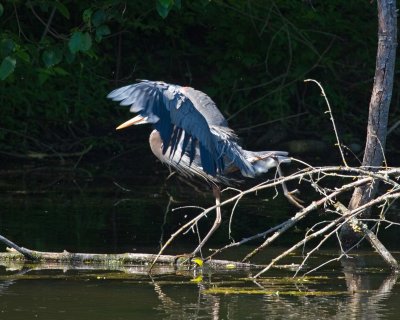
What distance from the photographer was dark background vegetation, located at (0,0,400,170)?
1204cm

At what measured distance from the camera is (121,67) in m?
13.6

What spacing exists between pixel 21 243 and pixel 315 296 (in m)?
2.43

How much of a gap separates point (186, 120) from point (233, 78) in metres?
6.20

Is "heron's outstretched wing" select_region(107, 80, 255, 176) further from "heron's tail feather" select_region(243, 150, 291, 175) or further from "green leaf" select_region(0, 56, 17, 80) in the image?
"green leaf" select_region(0, 56, 17, 80)

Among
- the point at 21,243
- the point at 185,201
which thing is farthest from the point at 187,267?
the point at 185,201

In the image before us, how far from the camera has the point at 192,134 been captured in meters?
6.72

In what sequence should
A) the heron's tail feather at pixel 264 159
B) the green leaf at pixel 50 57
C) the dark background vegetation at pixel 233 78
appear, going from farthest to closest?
the dark background vegetation at pixel 233 78
the green leaf at pixel 50 57
the heron's tail feather at pixel 264 159

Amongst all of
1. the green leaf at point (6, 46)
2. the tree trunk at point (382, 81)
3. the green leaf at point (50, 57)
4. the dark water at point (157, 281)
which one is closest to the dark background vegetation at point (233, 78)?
the dark water at point (157, 281)

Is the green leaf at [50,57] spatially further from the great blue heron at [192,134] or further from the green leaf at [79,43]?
the great blue heron at [192,134]

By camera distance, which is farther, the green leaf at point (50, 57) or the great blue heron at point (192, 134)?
the green leaf at point (50, 57)

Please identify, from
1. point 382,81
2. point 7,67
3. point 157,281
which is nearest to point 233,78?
point 7,67

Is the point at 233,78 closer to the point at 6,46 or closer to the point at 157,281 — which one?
the point at 6,46

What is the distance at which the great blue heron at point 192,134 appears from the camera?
6.52 metres

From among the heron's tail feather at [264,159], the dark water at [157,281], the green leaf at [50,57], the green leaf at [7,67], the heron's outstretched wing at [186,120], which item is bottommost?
the dark water at [157,281]
